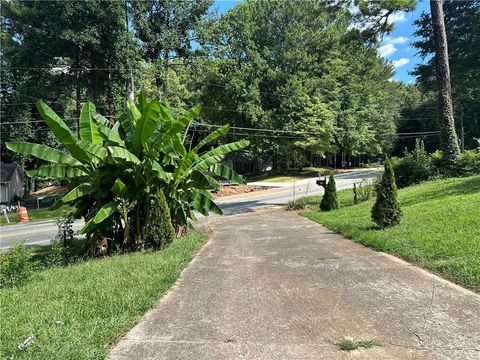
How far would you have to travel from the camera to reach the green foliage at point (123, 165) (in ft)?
26.8

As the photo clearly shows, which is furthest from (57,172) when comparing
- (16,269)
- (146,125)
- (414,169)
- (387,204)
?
(414,169)

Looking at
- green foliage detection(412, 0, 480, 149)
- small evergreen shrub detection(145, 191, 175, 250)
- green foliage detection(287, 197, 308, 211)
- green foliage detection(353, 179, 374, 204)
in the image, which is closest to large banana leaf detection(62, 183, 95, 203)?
small evergreen shrub detection(145, 191, 175, 250)

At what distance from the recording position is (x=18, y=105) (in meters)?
34.1

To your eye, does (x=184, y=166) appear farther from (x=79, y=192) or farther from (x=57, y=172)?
(x=57, y=172)

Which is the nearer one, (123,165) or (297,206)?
(123,165)

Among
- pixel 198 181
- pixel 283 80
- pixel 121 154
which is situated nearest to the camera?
pixel 121 154

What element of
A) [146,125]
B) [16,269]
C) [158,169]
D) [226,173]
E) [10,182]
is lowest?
[16,269]

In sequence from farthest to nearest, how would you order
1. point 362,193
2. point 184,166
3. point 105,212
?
point 362,193 → point 184,166 → point 105,212

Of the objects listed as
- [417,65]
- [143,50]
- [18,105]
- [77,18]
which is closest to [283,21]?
[417,65]

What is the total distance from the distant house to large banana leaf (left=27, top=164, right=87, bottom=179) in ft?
124

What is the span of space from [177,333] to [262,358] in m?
0.94

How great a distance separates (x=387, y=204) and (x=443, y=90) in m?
11.8

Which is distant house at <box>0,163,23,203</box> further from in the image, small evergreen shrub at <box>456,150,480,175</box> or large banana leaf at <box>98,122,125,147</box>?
small evergreen shrub at <box>456,150,480,175</box>

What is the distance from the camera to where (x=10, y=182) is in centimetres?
4341
